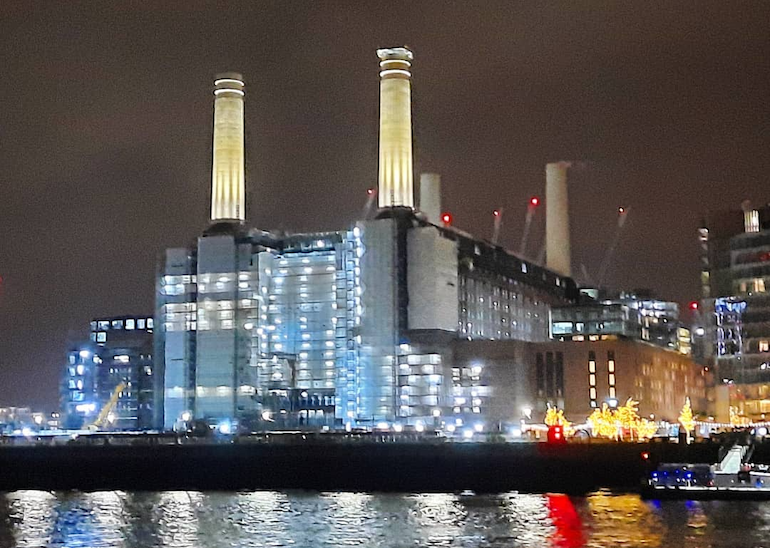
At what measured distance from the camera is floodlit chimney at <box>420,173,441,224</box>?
159000 mm

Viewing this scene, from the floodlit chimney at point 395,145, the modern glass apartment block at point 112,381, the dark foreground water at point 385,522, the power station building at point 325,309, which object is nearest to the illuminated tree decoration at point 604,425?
the power station building at point 325,309

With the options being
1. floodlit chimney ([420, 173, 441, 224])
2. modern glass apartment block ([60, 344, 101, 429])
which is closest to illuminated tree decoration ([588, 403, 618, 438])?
floodlit chimney ([420, 173, 441, 224])

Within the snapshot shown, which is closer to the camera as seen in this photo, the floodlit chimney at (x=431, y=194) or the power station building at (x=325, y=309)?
the power station building at (x=325, y=309)

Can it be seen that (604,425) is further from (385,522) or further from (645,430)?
(385,522)

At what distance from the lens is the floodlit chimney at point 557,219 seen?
163 meters

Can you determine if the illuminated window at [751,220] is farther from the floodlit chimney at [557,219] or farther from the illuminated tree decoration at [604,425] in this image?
the illuminated tree decoration at [604,425]

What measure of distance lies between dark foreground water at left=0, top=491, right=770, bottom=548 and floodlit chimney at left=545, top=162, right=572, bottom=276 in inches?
3576

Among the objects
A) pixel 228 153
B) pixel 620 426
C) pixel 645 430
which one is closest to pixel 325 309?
pixel 228 153

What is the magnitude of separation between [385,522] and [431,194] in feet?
340

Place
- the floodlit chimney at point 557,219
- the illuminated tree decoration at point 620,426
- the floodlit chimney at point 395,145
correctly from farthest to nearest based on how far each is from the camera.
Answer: the floodlit chimney at point 557,219 → the floodlit chimney at point 395,145 → the illuminated tree decoration at point 620,426

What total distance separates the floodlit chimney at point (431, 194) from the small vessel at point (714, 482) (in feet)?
298

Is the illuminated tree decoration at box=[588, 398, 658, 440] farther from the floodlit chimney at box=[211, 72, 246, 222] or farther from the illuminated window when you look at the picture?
the floodlit chimney at box=[211, 72, 246, 222]

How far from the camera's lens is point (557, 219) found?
164250mm

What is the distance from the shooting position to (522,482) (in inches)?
3194
